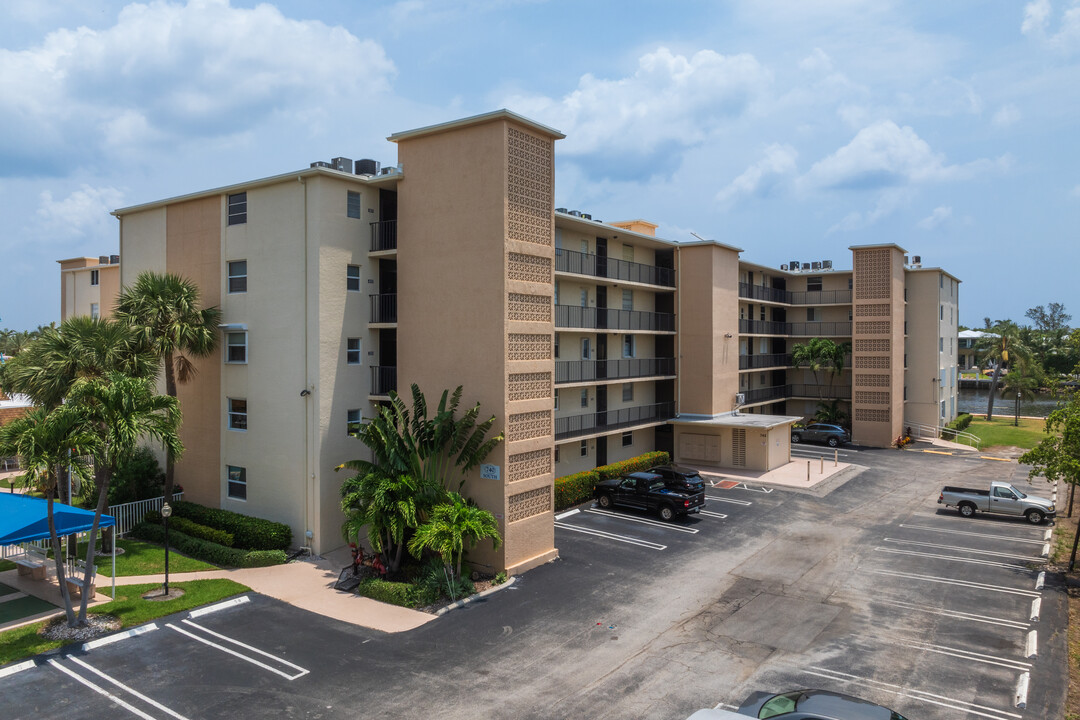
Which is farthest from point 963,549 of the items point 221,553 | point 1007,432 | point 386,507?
point 1007,432

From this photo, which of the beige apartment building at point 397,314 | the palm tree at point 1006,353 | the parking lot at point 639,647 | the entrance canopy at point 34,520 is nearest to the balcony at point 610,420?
the beige apartment building at point 397,314

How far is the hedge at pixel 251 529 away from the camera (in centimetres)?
2150

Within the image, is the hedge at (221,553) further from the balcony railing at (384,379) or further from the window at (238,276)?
the window at (238,276)

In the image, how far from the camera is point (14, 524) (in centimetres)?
1691

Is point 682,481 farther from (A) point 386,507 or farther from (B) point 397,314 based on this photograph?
(A) point 386,507

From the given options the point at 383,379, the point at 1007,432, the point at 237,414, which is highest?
the point at 383,379

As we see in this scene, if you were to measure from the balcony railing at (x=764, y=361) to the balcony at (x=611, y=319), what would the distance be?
25.7 ft

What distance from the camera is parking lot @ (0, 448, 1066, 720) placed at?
1268 cm

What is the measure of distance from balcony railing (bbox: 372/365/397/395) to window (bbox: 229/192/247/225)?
7.21 metres

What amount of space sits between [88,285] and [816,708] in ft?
156

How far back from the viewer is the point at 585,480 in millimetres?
28141

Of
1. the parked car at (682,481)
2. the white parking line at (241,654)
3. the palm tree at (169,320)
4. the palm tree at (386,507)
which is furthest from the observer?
the parked car at (682,481)

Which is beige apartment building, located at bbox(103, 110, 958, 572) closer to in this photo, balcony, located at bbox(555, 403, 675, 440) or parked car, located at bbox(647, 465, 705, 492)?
balcony, located at bbox(555, 403, 675, 440)

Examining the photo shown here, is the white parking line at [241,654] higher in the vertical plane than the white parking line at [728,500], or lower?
lower
